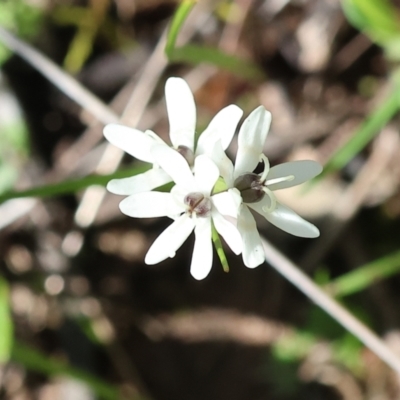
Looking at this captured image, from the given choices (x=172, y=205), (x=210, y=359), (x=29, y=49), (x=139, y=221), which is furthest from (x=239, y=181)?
(x=210, y=359)

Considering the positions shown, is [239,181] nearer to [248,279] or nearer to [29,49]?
[29,49]

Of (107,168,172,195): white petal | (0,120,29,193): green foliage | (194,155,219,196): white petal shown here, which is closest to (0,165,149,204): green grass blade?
(107,168,172,195): white petal

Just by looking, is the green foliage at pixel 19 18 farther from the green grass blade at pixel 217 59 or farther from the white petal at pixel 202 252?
the white petal at pixel 202 252

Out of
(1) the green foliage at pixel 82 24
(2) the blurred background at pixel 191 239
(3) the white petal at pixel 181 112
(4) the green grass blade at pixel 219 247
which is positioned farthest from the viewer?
(1) the green foliage at pixel 82 24

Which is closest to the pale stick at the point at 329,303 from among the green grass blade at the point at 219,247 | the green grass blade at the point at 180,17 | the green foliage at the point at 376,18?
the green grass blade at the point at 219,247

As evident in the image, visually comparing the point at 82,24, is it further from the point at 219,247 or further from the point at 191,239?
the point at 219,247
